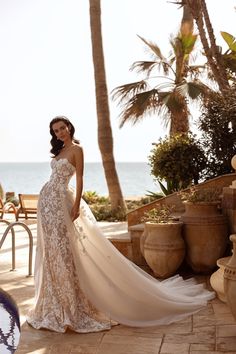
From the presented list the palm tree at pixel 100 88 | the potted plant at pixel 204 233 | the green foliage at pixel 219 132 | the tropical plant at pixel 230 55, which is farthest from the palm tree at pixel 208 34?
the potted plant at pixel 204 233

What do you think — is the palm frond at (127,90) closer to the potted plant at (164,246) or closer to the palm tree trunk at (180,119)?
the palm tree trunk at (180,119)

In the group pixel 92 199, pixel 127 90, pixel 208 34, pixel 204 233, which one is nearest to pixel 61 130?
pixel 204 233

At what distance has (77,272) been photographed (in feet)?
14.9

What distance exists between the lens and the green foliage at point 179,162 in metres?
8.87

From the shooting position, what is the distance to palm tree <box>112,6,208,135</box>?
1191 centimetres

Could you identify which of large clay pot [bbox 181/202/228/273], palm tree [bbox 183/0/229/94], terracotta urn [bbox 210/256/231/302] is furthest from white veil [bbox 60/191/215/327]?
palm tree [bbox 183/0/229/94]

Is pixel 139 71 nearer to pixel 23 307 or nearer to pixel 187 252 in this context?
pixel 187 252

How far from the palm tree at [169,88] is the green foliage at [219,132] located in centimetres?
307

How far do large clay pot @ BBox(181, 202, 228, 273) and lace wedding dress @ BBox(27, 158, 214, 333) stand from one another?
51.2 inches

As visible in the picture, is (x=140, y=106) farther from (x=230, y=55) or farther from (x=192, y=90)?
(x=230, y=55)

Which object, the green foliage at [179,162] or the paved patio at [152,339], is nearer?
the paved patio at [152,339]

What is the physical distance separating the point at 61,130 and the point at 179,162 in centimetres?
456

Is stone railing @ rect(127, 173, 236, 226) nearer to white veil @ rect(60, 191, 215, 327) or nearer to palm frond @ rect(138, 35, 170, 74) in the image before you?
white veil @ rect(60, 191, 215, 327)

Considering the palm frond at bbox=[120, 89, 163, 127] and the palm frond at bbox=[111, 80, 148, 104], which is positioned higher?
the palm frond at bbox=[111, 80, 148, 104]
